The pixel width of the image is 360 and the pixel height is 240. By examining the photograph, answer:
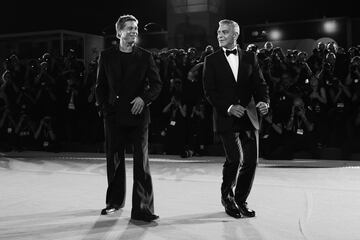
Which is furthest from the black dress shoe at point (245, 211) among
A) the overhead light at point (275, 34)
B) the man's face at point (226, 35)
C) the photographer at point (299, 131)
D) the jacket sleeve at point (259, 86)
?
the overhead light at point (275, 34)

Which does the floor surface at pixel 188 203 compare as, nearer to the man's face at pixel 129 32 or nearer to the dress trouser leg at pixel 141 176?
the dress trouser leg at pixel 141 176

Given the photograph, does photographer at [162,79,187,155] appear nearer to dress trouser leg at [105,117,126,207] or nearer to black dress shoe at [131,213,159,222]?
dress trouser leg at [105,117,126,207]

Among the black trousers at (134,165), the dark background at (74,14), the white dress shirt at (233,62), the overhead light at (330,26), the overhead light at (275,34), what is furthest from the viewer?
the dark background at (74,14)

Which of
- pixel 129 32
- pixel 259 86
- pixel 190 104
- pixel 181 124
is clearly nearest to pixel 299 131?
pixel 190 104

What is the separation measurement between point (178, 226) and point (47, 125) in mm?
7854

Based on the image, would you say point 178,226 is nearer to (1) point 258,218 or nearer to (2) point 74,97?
(1) point 258,218

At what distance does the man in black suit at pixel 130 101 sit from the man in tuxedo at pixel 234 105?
579mm

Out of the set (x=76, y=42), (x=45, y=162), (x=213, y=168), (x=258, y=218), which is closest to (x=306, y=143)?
(x=213, y=168)

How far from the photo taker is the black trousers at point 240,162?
5020 millimetres

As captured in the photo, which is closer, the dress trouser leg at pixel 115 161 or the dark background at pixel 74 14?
the dress trouser leg at pixel 115 161

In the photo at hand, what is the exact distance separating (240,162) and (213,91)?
695 millimetres

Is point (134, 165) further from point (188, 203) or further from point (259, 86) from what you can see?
point (259, 86)

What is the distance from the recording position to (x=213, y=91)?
5.10 metres

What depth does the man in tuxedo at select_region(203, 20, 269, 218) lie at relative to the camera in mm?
5016
